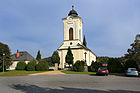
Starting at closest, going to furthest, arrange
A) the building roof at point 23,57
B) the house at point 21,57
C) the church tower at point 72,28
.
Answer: the church tower at point 72,28 < the house at point 21,57 < the building roof at point 23,57

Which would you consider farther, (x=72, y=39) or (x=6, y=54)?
(x=72, y=39)

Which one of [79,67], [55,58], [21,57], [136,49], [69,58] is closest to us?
[136,49]

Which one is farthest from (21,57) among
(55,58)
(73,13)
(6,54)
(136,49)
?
(136,49)

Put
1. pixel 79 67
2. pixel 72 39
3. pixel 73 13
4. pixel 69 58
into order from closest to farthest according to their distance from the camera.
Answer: pixel 79 67
pixel 69 58
pixel 72 39
pixel 73 13

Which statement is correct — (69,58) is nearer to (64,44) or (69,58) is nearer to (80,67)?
(64,44)

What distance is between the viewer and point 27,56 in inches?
2106

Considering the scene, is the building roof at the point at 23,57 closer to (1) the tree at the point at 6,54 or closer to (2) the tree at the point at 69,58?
(1) the tree at the point at 6,54

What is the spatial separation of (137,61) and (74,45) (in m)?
22.2

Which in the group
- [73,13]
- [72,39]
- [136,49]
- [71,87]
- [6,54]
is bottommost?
[71,87]

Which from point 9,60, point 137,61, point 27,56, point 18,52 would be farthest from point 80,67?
point 18,52

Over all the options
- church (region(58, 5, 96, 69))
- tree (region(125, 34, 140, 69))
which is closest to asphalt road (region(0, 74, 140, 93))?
tree (region(125, 34, 140, 69))

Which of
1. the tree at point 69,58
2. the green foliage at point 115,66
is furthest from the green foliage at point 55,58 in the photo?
the green foliage at point 115,66

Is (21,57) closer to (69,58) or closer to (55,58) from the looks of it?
(55,58)

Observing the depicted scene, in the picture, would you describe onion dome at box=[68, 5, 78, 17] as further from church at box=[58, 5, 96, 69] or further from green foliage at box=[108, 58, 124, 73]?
green foliage at box=[108, 58, 124, 73]
